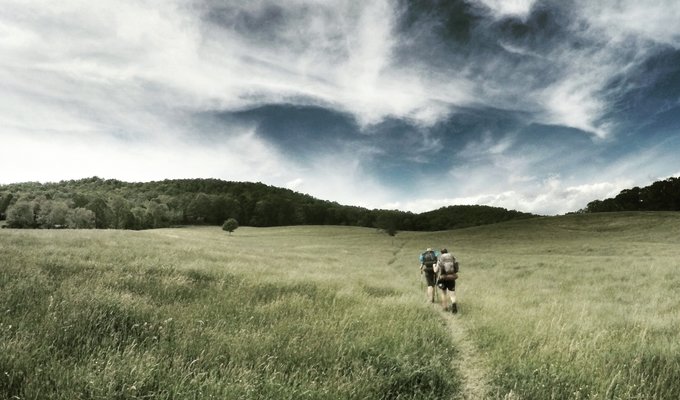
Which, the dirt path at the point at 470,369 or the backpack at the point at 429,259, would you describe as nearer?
the dirt path at the point at 470,369

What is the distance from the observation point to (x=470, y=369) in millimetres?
6270

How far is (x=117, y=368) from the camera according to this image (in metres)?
4.29

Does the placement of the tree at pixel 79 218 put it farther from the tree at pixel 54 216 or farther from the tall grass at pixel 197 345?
the tall grass at pixel 197 345

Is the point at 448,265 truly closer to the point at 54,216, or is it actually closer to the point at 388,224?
the point at 388,224

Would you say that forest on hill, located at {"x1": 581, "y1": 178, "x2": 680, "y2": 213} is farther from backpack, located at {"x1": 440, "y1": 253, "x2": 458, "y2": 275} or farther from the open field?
A: the open field

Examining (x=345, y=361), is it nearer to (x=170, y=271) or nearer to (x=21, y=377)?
(x=21, y=377)

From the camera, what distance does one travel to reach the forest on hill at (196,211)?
329 ft

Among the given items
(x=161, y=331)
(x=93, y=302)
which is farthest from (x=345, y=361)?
(x=93, y=302)

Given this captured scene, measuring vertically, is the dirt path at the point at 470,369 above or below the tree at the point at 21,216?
below

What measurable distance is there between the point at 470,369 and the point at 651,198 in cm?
12652

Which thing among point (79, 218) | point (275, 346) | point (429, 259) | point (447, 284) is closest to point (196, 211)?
point (79, 218)

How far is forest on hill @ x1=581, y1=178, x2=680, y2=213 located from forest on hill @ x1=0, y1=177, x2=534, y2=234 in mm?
25720

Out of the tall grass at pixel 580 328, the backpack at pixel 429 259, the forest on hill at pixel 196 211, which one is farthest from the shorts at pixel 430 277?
the forest on hill at pixel 196 211

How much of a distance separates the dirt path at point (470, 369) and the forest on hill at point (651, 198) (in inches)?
4665
